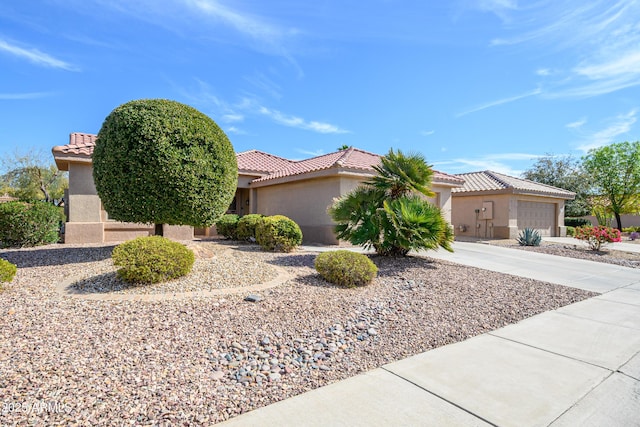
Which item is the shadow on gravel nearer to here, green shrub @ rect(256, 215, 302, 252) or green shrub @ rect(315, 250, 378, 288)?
green shrub @ rect(256, 215, 302, 252)

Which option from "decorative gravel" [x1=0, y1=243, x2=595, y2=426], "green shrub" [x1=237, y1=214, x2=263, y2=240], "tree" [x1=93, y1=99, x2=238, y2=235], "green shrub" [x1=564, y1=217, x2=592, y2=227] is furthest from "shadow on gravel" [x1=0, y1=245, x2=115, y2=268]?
"green shrub" [x1=564, y1=217, x2=592, y2=227]

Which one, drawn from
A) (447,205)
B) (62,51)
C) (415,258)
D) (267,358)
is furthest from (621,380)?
(447,205)

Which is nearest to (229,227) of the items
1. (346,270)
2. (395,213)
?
(395,213)

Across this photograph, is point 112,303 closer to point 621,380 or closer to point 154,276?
point 154,276

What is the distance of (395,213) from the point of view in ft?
29.3

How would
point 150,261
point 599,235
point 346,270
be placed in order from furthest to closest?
point 599,235 < point 346,270 < point 150,261

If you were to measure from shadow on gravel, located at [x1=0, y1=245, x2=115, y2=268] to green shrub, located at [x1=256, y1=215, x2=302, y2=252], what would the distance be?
4178mm

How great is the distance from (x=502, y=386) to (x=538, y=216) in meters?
22.4

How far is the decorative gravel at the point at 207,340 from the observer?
117 inches

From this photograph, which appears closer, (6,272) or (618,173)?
(6,272)

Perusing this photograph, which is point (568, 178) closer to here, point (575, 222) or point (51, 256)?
point (575, 222)

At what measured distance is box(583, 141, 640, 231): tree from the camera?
1124 inches

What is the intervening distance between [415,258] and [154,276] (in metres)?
6.76

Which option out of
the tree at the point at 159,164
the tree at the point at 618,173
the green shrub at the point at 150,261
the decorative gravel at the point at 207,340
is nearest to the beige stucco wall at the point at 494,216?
the tree at the point at 618,173
